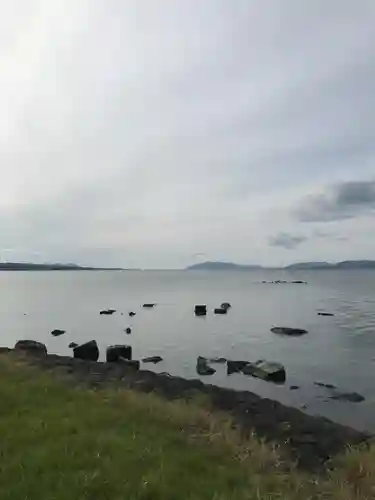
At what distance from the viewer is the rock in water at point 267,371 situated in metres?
24.9

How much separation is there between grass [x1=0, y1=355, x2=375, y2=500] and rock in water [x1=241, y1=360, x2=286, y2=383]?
14642 millimetres

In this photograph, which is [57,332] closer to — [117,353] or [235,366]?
[117,353]

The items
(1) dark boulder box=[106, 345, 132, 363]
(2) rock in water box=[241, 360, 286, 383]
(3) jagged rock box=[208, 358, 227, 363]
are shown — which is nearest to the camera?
(2) rock in water box=[241, 360, 286, 383]

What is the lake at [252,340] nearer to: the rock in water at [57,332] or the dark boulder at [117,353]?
the rock in water at [57,332]

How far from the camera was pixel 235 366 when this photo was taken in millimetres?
27656

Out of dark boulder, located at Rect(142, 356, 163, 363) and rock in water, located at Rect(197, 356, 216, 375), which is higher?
rock in water, located at Rect(197, 356, 216, 375)

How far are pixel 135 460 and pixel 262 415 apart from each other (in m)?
11.2

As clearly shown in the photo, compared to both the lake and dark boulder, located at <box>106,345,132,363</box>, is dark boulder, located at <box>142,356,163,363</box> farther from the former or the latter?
dark boulder, located at <box>106,345,132,363</box>

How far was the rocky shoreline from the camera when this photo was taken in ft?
44.0

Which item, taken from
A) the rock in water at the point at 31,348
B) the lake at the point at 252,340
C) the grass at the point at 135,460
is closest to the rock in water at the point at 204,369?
the lake at the point at 252,340

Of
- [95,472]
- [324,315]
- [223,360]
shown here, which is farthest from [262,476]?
[324,315]

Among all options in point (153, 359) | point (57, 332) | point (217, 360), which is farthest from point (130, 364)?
point (57, 332)

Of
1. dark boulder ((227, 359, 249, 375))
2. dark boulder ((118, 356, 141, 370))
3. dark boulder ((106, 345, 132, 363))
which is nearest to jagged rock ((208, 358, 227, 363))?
dark boulder ((227, 359, 249, 375))

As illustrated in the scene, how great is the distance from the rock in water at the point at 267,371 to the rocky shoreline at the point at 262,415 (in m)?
3.90
